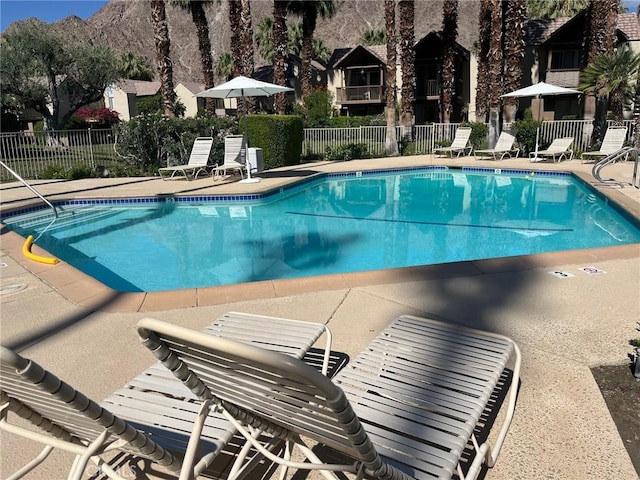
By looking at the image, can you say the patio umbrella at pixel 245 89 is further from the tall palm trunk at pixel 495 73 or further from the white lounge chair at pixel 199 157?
the tall palm trunk at pixel 495 73

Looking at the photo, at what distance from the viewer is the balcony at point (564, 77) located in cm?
2972

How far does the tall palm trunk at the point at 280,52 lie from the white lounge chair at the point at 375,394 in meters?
19.5

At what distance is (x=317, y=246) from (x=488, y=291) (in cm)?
398

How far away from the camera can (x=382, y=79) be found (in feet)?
121

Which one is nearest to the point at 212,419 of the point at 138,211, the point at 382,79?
the point at 138,211

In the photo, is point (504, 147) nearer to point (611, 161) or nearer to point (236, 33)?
point (611, 161)

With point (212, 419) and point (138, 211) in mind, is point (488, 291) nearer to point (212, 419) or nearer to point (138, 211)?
point (212, 419)

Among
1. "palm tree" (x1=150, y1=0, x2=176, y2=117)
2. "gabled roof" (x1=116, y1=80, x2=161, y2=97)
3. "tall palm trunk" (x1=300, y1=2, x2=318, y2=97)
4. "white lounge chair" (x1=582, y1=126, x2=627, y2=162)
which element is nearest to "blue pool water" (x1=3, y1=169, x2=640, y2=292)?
"white lounge chair" (x1=582, y1=126, x2=627, y2=162)

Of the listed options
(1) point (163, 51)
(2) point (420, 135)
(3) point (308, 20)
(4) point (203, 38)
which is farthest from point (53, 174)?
(3) point (308, 20)

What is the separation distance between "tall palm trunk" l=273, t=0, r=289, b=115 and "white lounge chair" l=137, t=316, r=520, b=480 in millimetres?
19470

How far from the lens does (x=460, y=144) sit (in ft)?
57.9

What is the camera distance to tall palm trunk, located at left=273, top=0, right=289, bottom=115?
68.6 feet

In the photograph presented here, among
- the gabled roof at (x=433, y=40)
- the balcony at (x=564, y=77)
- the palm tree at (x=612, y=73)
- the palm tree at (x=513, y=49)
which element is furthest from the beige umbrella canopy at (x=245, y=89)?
the balcony at (x=564, y=77)

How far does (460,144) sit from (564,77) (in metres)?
17.0
